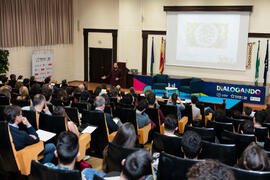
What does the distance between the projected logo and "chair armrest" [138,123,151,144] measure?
8075mm

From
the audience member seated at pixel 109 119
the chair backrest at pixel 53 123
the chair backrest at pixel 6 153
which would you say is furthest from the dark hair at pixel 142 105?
the chair backrest at pixel 6 153

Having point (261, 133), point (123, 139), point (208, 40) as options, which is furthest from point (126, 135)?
point (208, 40)

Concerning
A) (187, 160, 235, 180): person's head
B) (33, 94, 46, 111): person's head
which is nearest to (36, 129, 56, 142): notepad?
(33, 94, 46, 111): person's head

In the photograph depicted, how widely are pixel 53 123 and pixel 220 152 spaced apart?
2.57 m

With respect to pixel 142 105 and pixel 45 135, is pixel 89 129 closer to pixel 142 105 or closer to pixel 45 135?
pixel 45 135

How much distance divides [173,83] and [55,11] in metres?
6.60

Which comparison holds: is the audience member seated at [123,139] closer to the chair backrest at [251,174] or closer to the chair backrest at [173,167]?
the chair backrest at [173,167]

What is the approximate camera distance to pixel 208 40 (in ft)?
43.1

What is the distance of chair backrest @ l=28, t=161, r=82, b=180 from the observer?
274 centimetres

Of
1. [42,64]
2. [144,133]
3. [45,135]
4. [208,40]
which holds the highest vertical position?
[208,40]

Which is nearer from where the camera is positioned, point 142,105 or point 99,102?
point 99,102

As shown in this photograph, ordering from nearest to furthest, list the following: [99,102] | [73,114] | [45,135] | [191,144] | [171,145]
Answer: [191,144], [171,145], [45,135], [99,102], [73,114]

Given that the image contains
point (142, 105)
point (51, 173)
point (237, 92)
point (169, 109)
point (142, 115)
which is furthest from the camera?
point (237, 92)

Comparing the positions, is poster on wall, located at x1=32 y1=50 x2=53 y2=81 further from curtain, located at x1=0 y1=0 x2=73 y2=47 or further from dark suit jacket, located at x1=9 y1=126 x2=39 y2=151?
dark suit jacket, located at x1=9 y1=126 x2=39 y2=151
